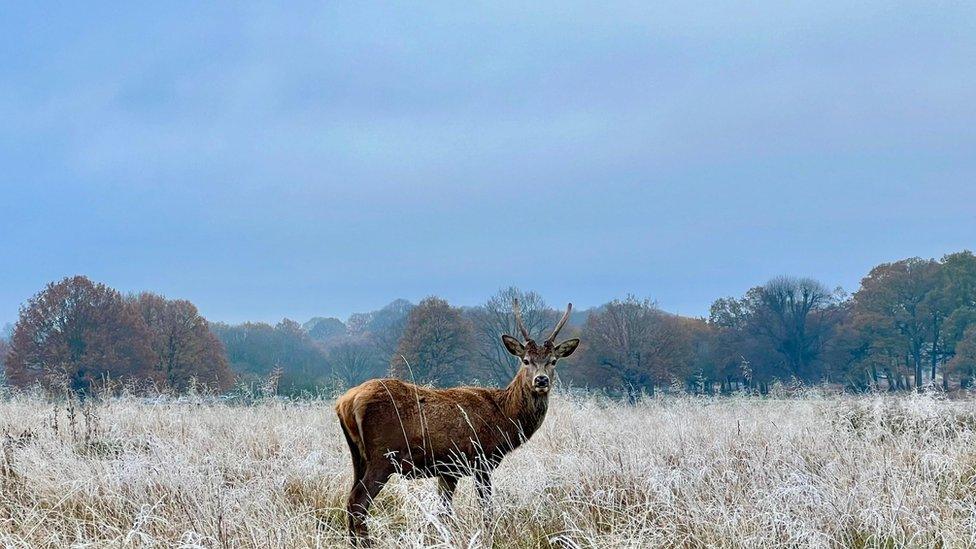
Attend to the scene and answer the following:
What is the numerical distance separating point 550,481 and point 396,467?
4.47 ft

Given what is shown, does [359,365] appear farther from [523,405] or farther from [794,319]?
[523,405]

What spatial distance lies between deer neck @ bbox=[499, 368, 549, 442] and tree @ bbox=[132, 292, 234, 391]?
28.9 meters

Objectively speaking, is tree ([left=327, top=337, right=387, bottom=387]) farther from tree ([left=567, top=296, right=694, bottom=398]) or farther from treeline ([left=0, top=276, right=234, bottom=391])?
tree ([left=567, top=296, right=694, bottom=398])

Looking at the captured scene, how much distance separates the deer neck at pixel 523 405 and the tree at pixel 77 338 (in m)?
27.4

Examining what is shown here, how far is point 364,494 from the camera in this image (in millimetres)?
6152

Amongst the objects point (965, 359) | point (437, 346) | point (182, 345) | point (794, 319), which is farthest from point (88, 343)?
point (965, 359)

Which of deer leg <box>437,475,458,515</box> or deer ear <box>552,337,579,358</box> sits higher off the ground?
deer ear <box>552,337,579,358</box>

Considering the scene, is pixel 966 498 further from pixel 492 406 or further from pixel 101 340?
pixel 101 340

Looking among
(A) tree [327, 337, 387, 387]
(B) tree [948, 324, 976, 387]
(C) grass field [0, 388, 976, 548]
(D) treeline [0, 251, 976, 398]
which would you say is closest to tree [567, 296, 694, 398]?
(D) treeline [0, 251, 976, 398]

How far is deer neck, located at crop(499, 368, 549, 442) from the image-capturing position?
7234 millimetres

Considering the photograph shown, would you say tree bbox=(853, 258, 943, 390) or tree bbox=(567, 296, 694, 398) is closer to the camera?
tree bbox=(567, 296, 694, 398)

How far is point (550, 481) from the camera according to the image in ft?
21.5

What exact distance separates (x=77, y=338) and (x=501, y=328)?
19.4 metres

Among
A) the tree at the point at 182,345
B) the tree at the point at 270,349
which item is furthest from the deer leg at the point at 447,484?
the tree at the point at 270,349
